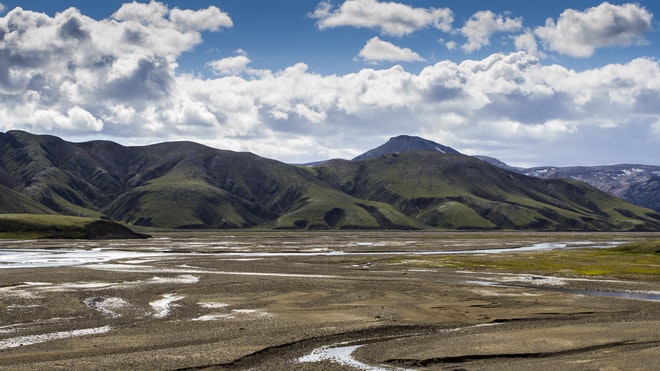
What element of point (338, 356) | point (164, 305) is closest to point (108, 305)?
point (164, 305)

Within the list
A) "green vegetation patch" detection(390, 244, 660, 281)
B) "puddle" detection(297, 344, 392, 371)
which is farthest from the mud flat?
"green vegetation patch" detection(390, 244, 660, 281)

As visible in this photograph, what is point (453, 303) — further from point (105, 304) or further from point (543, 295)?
point (105, 304)

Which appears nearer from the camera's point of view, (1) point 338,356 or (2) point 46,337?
(1) point 338,356

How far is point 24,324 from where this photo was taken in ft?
136

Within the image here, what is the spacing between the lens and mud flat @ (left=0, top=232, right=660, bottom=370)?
3228cm

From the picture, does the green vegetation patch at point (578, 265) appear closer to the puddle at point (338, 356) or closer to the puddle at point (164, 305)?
the puddle at point (164, 305)

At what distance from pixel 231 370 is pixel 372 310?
69.5 feet

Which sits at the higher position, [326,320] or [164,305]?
[164,305]

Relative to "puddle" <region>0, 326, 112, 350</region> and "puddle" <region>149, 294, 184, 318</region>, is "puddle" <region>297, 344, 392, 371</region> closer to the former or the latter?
"puddle" <region>0, 326, 112, 350</region>

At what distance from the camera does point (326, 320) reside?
44.5m

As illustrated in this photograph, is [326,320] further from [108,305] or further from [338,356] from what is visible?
[108,305]

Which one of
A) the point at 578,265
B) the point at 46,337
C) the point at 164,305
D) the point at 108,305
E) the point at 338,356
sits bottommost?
the point at 578,265

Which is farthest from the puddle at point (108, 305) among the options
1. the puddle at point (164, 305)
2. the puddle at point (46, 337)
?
the puddle at point (46, 337)

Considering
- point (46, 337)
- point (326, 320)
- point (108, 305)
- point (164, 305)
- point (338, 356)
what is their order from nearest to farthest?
point (338, 356), point (46, 337), point (326, 320), point (108, 305), point (164, 305)
